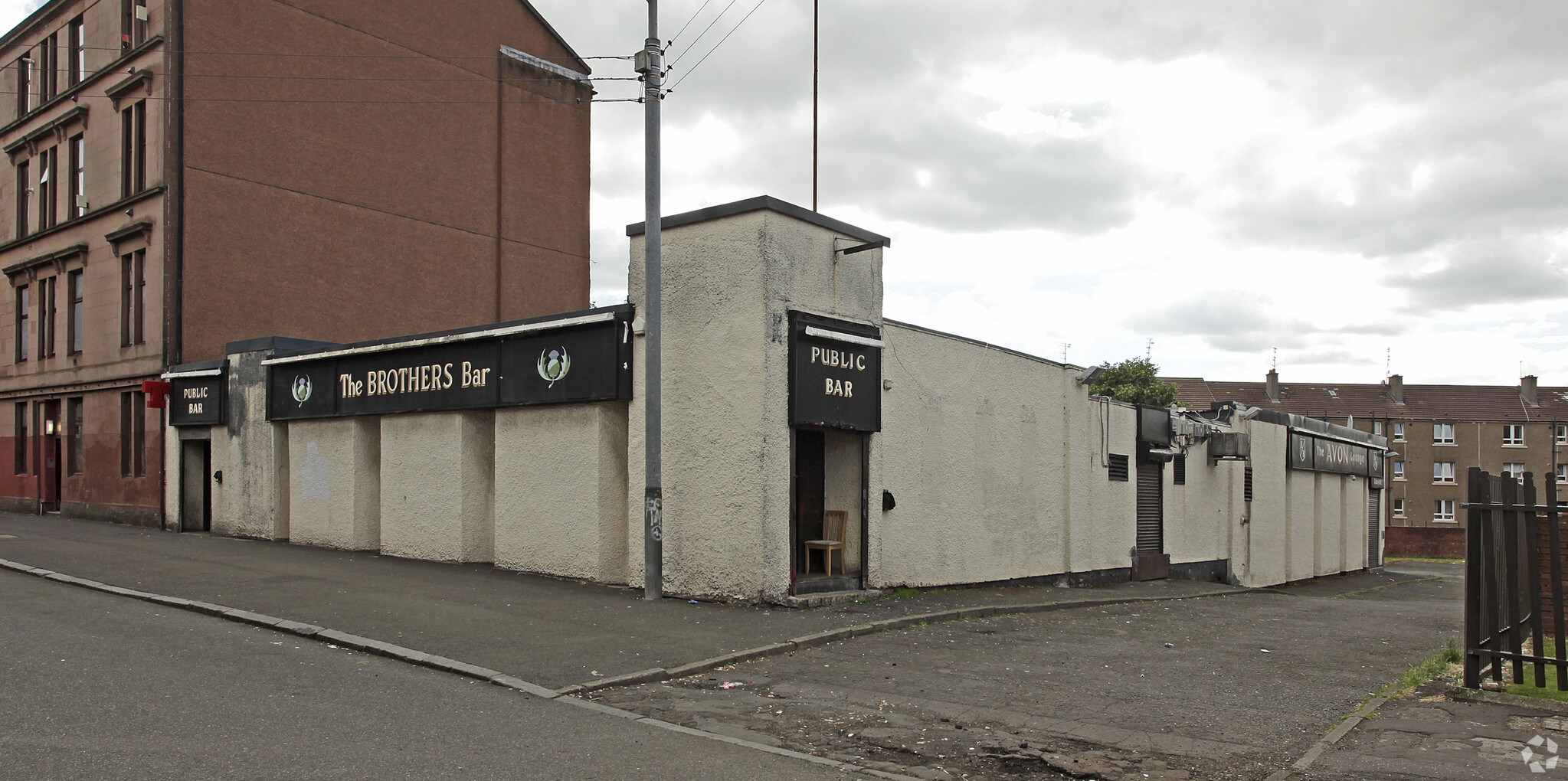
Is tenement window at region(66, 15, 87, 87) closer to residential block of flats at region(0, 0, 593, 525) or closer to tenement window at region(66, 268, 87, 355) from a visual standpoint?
residential block of flats at region(0, 0, 593, 525)

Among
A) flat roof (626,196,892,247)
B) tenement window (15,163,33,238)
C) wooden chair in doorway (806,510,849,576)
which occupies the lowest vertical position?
wooden chair in doorway (806,510,849,576)

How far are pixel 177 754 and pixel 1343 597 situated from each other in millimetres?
22596

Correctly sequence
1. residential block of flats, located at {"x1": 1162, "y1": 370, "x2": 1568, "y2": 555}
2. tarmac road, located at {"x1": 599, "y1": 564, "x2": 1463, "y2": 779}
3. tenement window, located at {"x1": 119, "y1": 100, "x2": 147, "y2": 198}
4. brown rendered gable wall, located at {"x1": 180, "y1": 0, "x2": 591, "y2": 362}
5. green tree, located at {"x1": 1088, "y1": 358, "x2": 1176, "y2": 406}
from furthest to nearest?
1. residential block of flats, located at {"x1": 1162, "y1": 370, "x2": 1568, "y2": 555}
2. green tree, located at {"x1": 1088, "y1": 358, "x2": 1176, "y2": 406}
3. tenement window, located at {"x1": 119, "y1": 100, "x2": 147, "y2": 198}
4. brown rendered gable wall, located at {"x1": 180, "y1": 0, "x2": 591, "y2": 362}
5. tarmac road, located at {"x1": 599, "y1": 564, "x2": 1463, "y2": 779}

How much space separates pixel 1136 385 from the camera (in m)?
61.5

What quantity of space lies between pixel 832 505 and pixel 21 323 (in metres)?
26.6

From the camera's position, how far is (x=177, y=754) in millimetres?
5988

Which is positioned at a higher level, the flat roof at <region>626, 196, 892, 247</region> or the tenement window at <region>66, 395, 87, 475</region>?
the flat roof at <region>626, 196, 892, 247</region>

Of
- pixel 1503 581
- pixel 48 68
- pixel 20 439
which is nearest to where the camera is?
pixel 1503 581

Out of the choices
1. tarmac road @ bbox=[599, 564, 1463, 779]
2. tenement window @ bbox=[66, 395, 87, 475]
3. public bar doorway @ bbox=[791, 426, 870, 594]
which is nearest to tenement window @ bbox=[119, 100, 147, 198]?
tenement window @ bbox=[66, 395, 87, 475]

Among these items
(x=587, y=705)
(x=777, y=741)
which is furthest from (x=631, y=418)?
(x=777, y=741)

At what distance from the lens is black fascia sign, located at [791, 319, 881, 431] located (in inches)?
502


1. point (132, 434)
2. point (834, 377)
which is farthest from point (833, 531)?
point (132, 434)

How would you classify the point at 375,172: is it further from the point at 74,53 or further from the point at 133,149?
the point at 74,53

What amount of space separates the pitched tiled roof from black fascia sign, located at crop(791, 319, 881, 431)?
64.6 m
